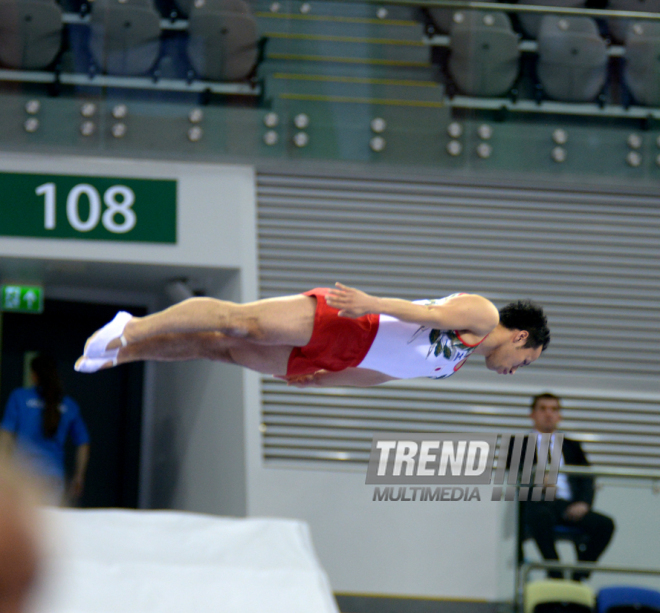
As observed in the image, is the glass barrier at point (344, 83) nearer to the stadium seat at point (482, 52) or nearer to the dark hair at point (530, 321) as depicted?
the stadium seat at point (482, 52)

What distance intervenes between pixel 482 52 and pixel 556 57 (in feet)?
1.96

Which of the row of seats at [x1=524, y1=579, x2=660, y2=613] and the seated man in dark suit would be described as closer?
the row of seats at [x1=524, y1=579, x2=660, y2=613]

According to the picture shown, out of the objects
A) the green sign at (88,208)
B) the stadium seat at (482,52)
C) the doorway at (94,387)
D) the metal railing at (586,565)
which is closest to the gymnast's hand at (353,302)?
the metal railing at (586,565)

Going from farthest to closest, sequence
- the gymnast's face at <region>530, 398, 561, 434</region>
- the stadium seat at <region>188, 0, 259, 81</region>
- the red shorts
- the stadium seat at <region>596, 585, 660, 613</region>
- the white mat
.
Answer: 1. the stadium seat at <region>188, 0, 259, 81</region>
2. the gymnast's face at <region>530, 398, 561, 434</region>
3. the stadium seat at <region>596, 585, 660, 613</region>
4. the white mat
5. the red shorts

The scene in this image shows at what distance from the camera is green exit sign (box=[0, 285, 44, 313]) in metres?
7.12

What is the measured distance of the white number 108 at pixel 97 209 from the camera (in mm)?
6203

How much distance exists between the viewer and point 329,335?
11.2ft

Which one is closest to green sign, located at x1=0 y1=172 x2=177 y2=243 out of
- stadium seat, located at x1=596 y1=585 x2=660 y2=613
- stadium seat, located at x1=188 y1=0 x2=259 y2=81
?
stadium seat, located at x1=188 y1=0 x2=259 y2=81

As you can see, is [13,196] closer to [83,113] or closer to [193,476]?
[83,113]

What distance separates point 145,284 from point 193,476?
1.86m

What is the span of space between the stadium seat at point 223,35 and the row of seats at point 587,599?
4264mm

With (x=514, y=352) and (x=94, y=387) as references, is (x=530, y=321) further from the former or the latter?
(x=94, y=387)

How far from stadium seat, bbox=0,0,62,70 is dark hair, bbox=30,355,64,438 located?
7.53 feet

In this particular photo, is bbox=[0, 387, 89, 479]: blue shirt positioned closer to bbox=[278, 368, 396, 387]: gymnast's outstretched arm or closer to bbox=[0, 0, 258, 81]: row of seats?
bbox=[0, 0, 258, 81]: row of seats
